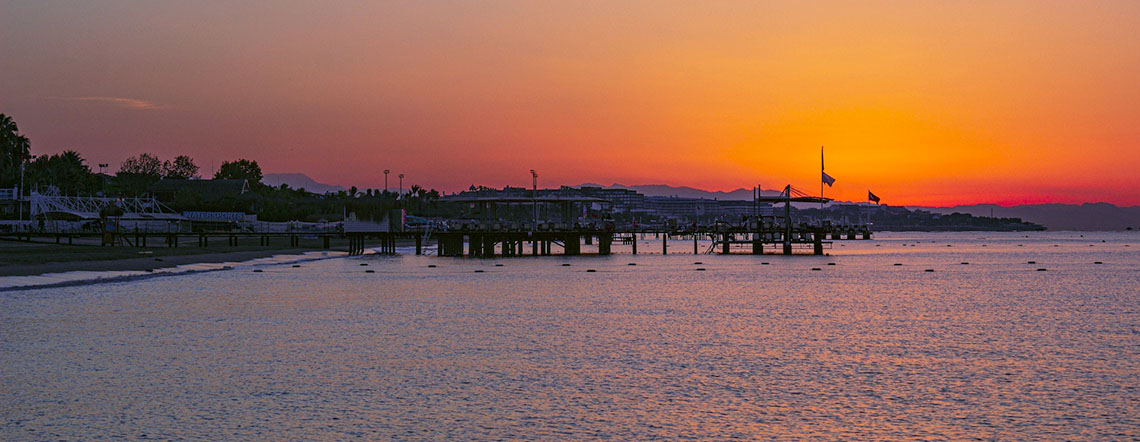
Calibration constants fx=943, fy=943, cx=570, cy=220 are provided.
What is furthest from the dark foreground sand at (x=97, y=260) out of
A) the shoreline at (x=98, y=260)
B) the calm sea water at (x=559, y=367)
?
the calm sea water at (x=559, y=367)

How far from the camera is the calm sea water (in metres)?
12.2

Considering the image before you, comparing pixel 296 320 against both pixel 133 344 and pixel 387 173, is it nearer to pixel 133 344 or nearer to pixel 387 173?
pixel 133 344

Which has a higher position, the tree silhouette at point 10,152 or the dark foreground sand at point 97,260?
the tree silhouette at point 10,152

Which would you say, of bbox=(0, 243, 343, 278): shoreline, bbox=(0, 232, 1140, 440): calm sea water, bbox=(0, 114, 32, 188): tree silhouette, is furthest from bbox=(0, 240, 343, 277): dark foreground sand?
bbox=(0, 114, 32, 188): tree silhouette

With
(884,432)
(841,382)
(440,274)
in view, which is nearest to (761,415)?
(884,432)

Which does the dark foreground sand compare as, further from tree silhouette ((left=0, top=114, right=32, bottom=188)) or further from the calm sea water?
tree silhouette ((left=0, top=114, right=32, bottom=188))

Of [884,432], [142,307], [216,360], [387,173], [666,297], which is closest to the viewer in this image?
[884,432]

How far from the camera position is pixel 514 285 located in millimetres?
44156

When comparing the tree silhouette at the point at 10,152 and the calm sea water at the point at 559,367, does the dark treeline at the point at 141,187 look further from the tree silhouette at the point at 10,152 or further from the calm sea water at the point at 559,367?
the calm sea water at the point at 559,367

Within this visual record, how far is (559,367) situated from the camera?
17453mm

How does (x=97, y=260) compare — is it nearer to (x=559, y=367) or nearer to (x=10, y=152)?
(x=559, y=367)

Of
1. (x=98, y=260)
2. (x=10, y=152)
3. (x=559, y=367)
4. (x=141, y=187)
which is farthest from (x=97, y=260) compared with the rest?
(x=141, y=187)

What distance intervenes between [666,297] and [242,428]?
26035 millimetres

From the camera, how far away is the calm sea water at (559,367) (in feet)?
40.2
